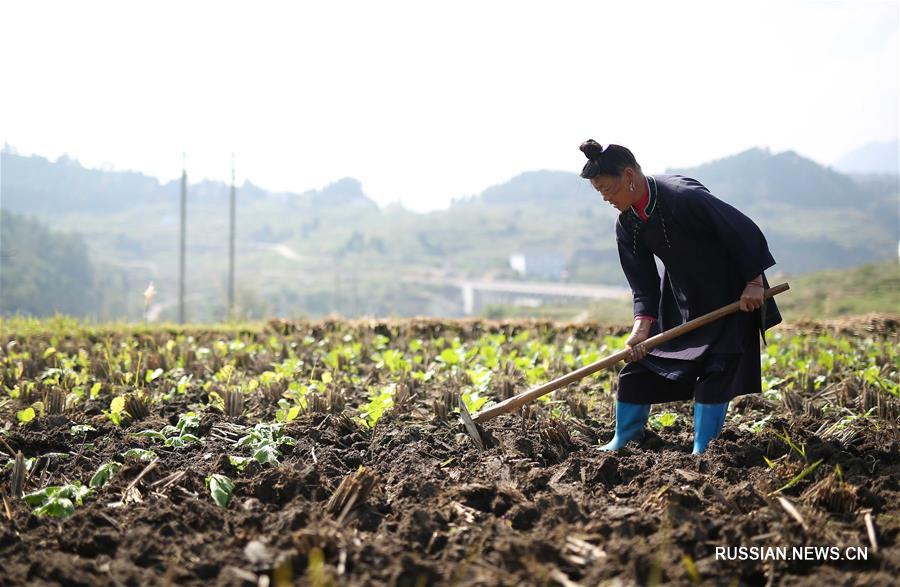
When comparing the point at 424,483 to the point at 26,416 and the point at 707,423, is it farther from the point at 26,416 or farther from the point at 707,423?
the point at 26,416

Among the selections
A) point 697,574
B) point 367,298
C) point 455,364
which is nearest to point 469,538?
point 697,574

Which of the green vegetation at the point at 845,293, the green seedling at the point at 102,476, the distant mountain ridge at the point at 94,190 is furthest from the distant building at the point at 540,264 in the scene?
the green seedling at the point at 102,476

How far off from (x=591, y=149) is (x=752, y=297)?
993 millimetres

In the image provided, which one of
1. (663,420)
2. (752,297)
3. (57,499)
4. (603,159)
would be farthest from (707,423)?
(57,499)

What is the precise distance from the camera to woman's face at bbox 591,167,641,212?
3531 millimetres

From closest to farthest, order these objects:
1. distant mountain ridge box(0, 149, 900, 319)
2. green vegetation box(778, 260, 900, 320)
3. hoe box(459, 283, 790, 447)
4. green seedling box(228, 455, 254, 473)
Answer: green seedling box(228, 455, 254, 473) < hoe box(459, 283, 790, 447) < green vegetation box(778, 260, 900, 320) < distant mountain ridge box(0, 149, 900, 319)

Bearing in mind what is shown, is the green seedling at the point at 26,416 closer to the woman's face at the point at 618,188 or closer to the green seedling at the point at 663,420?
the woman's face at the point at 618,188

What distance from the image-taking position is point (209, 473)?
3146 millimetres

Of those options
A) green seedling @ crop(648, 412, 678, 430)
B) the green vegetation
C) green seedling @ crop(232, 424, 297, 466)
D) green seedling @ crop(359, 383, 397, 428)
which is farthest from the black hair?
the green vegetation

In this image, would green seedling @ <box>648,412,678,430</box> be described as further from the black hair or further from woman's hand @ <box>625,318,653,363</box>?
the black hair

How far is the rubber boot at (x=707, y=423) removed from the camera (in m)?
3.48

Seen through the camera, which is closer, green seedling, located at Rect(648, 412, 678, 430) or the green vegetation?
green seedling, located at Rect(648, 412, 678, 430)

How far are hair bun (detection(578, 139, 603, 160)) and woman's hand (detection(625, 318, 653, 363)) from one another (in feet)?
3.06

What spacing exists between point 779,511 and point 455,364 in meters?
3.52
